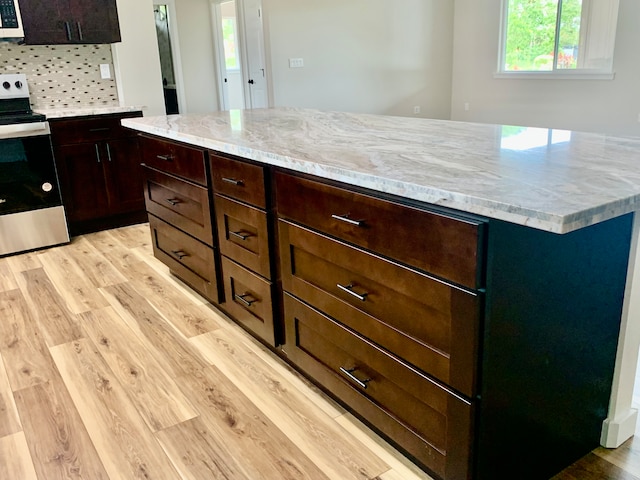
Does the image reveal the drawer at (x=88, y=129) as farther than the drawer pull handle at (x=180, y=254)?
Yes

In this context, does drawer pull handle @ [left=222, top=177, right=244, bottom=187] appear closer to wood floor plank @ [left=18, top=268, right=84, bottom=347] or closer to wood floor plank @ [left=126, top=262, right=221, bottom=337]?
wood floor plank @ [left=126, top=262, right=221, bottom=337]

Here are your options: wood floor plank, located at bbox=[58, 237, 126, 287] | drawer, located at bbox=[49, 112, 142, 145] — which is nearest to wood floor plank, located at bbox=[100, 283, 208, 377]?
wood floor plank, located at bbox=[58, 237, 126, 287]

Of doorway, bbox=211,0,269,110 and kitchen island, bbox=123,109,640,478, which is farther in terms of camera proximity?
doorway, bbox=211,0,269,110

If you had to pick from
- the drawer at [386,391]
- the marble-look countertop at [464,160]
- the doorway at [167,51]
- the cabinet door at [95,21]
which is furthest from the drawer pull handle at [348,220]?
the doorway at [167,51]

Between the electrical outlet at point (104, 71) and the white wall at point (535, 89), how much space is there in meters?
5.34

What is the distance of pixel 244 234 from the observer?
2072mm

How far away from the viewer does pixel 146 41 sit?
4.25 metres

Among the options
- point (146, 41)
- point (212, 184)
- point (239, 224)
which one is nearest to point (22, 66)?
point (146, 41)

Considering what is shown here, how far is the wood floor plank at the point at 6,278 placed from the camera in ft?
10.1

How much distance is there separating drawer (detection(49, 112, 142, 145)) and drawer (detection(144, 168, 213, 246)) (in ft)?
3.86

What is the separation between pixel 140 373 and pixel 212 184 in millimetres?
813

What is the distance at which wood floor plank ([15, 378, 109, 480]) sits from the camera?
158 cm

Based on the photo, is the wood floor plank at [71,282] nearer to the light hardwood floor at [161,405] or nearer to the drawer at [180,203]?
the light hardwood floor at [161,405]

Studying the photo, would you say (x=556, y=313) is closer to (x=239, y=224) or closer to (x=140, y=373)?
(x=239, y=224)
